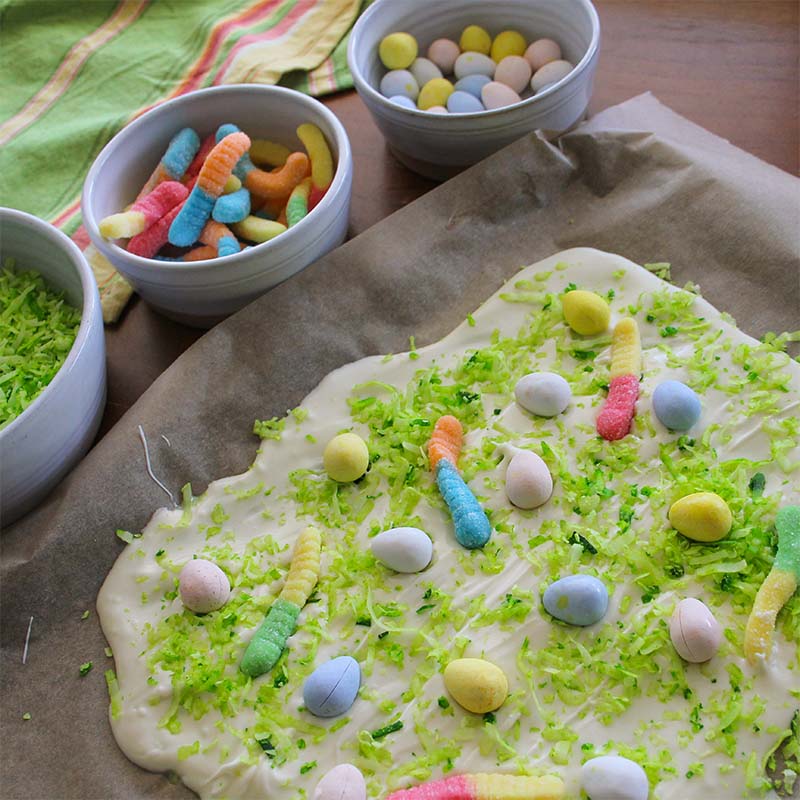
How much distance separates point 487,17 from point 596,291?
1.65ft

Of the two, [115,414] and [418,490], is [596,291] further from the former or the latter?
[115,414]

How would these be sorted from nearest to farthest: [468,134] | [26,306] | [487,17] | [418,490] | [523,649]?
[523,649], [418,490], [26,306], [468,134], [487,17]

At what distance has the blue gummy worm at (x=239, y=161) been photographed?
4.23ft

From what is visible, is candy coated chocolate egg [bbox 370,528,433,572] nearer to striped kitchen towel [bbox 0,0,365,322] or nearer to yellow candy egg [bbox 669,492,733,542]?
yellow candy egg [bbox 669,492,733,542]

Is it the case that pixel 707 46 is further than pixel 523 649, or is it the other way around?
pixel 707 46

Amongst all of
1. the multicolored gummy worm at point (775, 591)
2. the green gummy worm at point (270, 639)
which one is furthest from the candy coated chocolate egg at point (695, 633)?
the green gummy worm at point (270, 639)

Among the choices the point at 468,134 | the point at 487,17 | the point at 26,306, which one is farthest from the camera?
the point at 487,17

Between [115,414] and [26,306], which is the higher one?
[26,306]

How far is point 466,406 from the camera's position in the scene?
3.74ft

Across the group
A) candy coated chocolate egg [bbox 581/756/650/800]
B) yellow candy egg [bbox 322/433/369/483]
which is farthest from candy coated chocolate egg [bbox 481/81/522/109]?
candy coated chocolate egg [bbox 581/756/650/800]

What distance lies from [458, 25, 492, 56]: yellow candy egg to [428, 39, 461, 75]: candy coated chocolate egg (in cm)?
2

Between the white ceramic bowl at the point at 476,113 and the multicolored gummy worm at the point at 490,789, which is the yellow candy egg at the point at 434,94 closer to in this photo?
the white ceramic bowl at the point at 476,113

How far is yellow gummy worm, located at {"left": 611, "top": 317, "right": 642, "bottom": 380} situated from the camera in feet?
3.69

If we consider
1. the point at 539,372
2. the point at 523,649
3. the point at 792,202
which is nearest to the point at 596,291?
the point at 539,372
